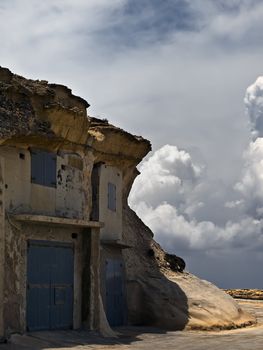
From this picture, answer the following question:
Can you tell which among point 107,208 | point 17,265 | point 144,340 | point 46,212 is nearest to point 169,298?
point 107,208

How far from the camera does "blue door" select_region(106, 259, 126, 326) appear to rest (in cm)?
2458

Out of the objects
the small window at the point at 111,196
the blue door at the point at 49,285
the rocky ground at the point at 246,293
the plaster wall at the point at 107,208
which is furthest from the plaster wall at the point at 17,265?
the rocky ground at the point at 246,293

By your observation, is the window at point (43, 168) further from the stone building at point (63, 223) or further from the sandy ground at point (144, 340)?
the sandy ground at point (144, 340)

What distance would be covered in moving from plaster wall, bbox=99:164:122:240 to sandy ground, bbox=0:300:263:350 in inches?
144

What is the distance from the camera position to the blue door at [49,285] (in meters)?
19.5

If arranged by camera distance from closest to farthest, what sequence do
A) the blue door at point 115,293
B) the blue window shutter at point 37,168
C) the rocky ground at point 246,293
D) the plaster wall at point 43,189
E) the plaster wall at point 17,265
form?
the plaster wall at point 17,265 < the plaster wall at point 43,189 < the blue window shutter at point 37,168 < the blue door at point 115,293 < the rocky ground at point 246,293

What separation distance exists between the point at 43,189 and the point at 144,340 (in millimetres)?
5624

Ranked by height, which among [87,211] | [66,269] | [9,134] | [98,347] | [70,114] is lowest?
[98,347]

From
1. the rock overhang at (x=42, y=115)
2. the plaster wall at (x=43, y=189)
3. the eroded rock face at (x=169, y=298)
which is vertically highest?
the rock overhang at (x=42, y=115)

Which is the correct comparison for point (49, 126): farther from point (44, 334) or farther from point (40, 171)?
point (44, 334)

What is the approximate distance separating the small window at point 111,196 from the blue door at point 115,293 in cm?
206

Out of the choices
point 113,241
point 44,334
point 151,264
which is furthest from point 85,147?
point 151,264

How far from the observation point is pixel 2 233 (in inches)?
712

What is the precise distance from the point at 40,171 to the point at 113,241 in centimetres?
525
